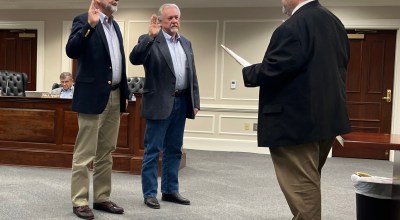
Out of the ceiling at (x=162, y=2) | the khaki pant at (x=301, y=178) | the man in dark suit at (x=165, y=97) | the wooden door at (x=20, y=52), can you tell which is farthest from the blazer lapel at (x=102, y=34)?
the wooden door at (x=20, y=52)

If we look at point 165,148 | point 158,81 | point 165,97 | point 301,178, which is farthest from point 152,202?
point 301,178

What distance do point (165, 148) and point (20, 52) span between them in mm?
5776

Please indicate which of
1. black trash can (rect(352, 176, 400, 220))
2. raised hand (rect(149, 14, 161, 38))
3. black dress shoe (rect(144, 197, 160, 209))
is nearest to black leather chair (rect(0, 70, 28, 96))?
black dress shoe (rect(144, 197, 160, 209))

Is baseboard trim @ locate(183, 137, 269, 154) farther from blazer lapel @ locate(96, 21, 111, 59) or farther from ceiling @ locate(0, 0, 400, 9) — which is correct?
blazer lapel @ locate(96, 21, 111, 59)

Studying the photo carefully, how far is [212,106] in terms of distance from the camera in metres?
7.01

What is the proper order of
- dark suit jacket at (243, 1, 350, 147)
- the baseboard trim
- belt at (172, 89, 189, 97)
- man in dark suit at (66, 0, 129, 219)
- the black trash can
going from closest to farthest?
dark suit jacket at (243, 1, 350, 147) → the black trash can → man in dark suit at (66, 0, 129, 219) → belt at (172, 89, 189, 97) → the baseboard trim

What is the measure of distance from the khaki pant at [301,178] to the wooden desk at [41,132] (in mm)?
2836

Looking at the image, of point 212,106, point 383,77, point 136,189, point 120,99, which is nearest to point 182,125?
point 120,99

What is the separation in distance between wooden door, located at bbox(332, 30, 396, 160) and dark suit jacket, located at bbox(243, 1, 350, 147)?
5014 millimetres

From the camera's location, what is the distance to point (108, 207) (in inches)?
115

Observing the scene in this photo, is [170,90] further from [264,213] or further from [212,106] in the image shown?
[212,106]

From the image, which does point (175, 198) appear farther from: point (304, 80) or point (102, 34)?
point (304, 80)

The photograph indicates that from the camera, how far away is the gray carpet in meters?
2.97

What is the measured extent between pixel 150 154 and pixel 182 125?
35 cm
